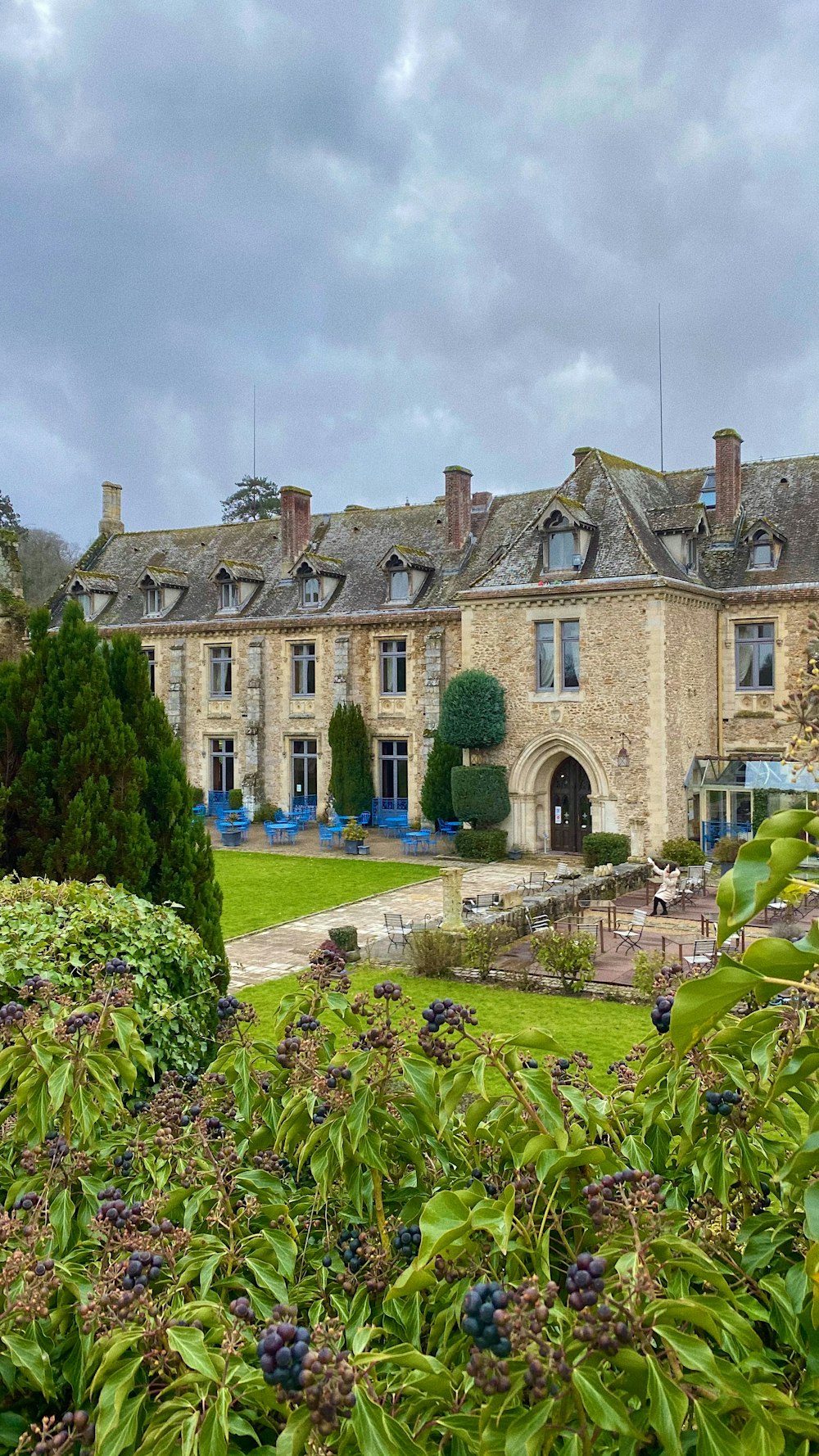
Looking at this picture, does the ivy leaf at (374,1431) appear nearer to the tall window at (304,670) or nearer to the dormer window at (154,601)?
the tall window at (304,670)

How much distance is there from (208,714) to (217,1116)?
102 ft

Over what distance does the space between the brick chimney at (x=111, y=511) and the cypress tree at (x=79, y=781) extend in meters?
32.9

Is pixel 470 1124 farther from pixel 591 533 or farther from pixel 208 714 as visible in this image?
pixel 208 714

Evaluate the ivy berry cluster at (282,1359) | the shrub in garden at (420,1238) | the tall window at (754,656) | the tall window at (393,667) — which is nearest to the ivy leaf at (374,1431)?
the shrub in garden at (420,1238)

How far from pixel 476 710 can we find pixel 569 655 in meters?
2.67

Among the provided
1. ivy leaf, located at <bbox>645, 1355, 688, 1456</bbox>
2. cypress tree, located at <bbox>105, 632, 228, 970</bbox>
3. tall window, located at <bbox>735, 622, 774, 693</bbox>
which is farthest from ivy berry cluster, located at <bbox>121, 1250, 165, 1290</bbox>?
tall window, located at <bbox>735, 622, 774, 693</bbox>

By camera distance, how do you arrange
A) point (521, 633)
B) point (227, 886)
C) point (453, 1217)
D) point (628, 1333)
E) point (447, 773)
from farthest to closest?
point (447, 773)
point (521, 633)
point (227, 886)
point (453, 1217)
point (628, 1333)

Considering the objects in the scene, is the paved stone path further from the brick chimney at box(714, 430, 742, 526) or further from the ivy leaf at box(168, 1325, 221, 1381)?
the ivy leaf at box(168, 1325, 221, 1381)

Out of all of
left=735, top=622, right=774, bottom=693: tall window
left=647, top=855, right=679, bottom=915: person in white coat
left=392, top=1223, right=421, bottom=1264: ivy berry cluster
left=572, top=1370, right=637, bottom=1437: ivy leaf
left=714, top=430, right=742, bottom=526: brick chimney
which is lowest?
left=647, top=855, right=679, bottom=915: person in white coat

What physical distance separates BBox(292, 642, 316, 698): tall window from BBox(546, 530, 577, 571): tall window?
8952 mm

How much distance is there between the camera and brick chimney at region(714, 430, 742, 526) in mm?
27312

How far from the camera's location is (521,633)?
26375mm

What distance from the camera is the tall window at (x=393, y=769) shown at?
1219 inches

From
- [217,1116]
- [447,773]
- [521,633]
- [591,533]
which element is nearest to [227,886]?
[447,773]
